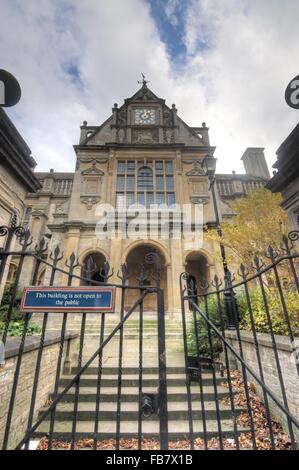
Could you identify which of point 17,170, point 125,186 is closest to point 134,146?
point 125,186

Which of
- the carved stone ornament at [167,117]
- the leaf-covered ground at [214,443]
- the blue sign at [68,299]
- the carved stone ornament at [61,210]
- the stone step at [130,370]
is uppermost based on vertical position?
the carved stone ornament at [167,117]

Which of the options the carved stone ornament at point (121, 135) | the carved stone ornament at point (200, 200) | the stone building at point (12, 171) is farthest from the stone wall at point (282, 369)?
the carved stone ornament at point (121, 135)

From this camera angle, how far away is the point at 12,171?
3.42m

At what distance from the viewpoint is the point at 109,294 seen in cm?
223

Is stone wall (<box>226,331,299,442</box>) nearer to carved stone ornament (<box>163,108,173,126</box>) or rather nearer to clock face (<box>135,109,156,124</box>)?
carved stone ornament (<box>163,108,173,126</box>)

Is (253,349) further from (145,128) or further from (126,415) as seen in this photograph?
(145,128)

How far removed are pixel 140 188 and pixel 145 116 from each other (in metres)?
6.55

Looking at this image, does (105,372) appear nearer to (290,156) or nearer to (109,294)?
(109,294)

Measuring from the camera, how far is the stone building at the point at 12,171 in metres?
2.99

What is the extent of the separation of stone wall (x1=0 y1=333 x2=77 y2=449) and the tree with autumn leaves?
5455 mm

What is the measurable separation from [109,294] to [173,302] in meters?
9.69

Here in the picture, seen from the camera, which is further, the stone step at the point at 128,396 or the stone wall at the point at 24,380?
the stone step at the point at 128,396

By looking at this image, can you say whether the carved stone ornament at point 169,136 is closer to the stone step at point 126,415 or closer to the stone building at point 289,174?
the stone building at point 289,174

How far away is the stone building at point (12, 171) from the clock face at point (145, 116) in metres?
15.3
